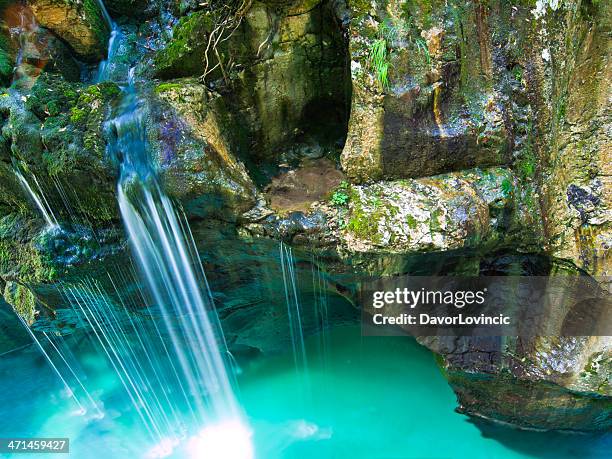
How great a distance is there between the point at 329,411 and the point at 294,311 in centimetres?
144

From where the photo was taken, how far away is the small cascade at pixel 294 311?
4.15 meters

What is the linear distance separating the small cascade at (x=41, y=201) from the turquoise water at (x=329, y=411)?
3086mm

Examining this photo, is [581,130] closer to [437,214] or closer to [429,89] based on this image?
[429,89]

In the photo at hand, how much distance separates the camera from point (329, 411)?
17.6 feet

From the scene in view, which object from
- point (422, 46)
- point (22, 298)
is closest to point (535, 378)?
point (422, 46)

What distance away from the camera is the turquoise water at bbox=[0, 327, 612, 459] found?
475 cm

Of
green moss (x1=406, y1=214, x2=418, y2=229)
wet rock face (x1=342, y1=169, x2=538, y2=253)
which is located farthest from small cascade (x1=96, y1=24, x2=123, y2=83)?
green moss (x1=406, y1=214, x2=418, y2=229)

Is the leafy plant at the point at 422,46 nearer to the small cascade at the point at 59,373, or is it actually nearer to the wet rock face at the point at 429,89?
the wet rock face at the point at 429,89

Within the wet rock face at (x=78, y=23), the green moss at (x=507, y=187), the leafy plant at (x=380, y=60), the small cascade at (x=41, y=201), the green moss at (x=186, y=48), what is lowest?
the green moss at (x=507, y=187)

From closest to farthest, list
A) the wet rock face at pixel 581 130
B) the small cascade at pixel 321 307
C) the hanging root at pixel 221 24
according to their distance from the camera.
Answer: the wet rock face at pixel 581 130 → the hanging root at pixel 221 24 → the small cascade at pixel 321 307

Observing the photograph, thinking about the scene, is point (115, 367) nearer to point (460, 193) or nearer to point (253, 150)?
point (253, 150)

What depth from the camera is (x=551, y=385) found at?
4.01 m

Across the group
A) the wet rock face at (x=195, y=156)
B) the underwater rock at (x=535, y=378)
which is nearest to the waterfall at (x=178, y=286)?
the wet rock face at (x=195, y=156)

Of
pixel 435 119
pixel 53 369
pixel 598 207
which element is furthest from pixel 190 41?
pixel 53 369
